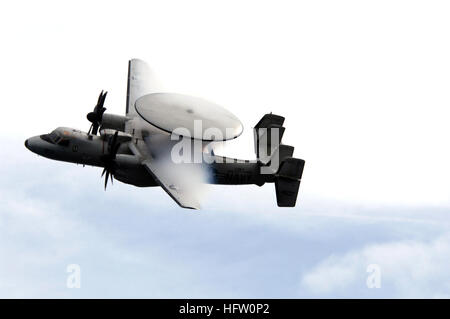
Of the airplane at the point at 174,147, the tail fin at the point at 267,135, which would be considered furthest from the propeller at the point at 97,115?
the tail fin at the point at 267,135

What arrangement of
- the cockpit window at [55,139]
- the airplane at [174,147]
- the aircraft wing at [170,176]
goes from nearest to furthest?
1. the aircraft wing at [170,176]
2. the airplane at [174,147]
3. the cockpit window at [55,139]

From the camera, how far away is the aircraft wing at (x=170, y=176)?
170 ft

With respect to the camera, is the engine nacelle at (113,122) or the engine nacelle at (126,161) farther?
the engine nacelle at (113,122)

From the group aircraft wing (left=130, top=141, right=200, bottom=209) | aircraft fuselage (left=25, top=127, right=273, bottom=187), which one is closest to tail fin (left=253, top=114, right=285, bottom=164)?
aircraft fuselage (left=25, top=127, right=273, bottom=187)

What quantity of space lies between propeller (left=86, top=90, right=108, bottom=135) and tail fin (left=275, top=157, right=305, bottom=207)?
16118 mm

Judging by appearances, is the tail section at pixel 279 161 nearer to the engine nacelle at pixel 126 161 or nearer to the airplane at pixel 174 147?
the airplane at pixel 174 147

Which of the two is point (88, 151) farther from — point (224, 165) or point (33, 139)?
point (224, 165)

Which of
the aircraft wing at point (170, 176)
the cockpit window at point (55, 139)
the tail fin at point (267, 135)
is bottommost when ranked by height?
the aircraft wing at point (170, 176)

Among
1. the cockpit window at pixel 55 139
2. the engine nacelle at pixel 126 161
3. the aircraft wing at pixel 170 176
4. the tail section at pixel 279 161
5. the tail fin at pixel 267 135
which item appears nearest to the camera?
the aircraft wing at pixel 170 176

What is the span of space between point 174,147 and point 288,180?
1040cm

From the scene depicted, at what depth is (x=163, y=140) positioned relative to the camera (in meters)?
56.4

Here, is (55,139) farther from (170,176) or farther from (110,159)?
(170,176)

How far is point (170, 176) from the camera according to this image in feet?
176

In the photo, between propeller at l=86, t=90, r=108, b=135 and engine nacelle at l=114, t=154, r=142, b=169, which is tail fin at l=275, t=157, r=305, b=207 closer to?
engine nacelle at l=114, t=154, r=142, b=169
